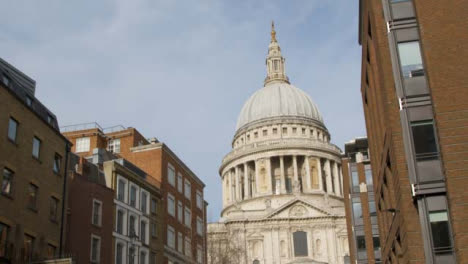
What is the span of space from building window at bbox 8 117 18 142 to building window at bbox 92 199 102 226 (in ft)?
31.5

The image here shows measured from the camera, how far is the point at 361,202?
5334 centimetres

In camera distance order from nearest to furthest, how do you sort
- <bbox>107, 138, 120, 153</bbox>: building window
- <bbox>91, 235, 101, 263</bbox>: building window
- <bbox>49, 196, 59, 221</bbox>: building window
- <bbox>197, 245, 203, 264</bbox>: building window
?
<bbox>49, 196, 59, 221</bbox>: building window, <bbox>91, 235, 101, 263</bbox>: building window, <bbox>107, 138, 120, 153</bbox>: building window, <bbox>197, 245, 203, 264</bbox>: building window

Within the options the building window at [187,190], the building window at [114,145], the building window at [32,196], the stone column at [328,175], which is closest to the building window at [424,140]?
the building window at [32,196]

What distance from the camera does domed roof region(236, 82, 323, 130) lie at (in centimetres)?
13075

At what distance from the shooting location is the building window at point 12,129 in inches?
1264

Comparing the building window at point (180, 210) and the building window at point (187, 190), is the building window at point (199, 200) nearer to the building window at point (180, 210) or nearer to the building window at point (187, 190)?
the building window at point (187, 190)

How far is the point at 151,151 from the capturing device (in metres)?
52.5

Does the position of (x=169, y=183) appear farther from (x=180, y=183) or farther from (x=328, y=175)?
(x=328, y=175)

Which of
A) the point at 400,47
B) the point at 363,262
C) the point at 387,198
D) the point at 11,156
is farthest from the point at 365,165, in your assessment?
the point at 11,156

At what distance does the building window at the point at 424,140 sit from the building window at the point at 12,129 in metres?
18.9

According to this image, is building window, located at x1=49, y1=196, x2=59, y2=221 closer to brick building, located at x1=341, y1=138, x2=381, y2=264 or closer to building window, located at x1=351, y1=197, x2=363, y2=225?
brick building, located at x1=341, y1=138, x2=381, y2=264

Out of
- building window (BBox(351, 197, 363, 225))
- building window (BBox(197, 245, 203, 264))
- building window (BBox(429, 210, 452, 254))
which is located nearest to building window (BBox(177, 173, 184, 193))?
building window (BBox(197, 245, 203, 264))

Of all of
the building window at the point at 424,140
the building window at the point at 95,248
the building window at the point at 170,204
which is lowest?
the building window at the point at 95,248

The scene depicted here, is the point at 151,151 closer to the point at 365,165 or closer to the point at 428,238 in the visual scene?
the point at 365,165
